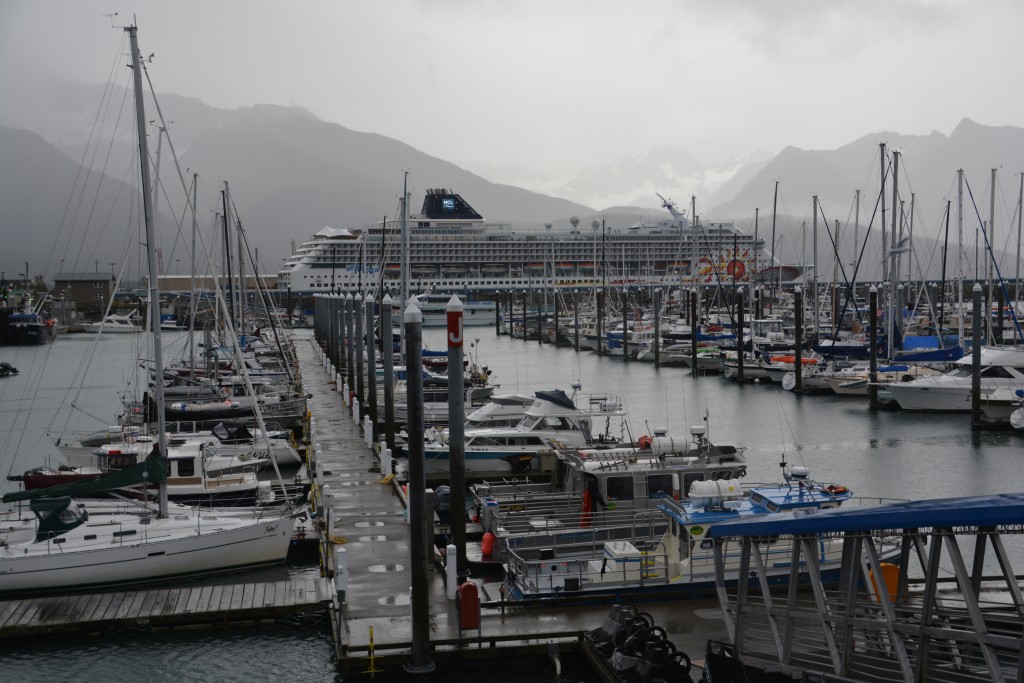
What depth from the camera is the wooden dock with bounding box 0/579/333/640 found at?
13609 mm

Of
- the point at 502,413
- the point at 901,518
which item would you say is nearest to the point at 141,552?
the point at 901,518

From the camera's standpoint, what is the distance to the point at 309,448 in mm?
25438

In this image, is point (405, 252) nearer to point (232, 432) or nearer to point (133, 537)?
point (232, 432)

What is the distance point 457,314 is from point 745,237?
117 metres

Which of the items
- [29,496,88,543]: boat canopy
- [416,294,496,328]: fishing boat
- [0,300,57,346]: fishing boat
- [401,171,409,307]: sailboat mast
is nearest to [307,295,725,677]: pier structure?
[29,496,88,543]: boat canopy

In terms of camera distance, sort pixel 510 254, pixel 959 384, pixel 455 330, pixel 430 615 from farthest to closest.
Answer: pixel 510 254, pixel 959 384, pixel 455 330, pixel 430 615

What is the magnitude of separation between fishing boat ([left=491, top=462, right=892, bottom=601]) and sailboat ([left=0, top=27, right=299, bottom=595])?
4907 mm

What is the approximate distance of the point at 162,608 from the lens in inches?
549

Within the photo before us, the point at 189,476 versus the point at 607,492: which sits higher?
the point at 607,492

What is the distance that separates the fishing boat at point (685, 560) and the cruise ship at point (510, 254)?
105 metres

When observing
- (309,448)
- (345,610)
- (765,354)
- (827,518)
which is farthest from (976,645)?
(765,354)

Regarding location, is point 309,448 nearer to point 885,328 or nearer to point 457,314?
point 457,314

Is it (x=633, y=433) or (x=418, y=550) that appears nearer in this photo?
(x=418, y=550)

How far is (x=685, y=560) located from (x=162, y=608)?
24.4 ft
